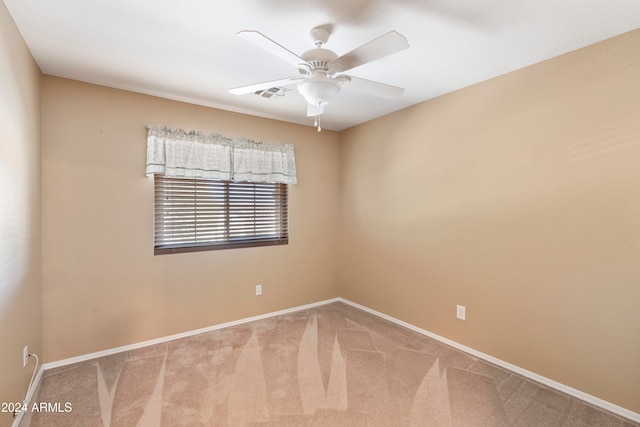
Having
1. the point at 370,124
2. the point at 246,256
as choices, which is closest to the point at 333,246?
the point at 246,256

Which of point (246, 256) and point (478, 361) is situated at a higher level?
point (246, 256)

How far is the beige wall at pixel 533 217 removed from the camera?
1.88 metres

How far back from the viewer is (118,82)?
251 cm

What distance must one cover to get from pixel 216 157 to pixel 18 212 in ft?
5.24

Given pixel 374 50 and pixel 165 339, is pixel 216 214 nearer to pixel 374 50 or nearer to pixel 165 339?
pixel 165 339

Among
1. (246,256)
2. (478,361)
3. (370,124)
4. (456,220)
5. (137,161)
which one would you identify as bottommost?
(478,361)

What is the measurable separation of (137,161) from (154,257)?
2.95 ft

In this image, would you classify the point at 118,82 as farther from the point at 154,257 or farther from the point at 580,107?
the point at 580,107

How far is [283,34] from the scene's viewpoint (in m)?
1.85

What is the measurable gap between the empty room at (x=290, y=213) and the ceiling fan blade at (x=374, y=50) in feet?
0.06

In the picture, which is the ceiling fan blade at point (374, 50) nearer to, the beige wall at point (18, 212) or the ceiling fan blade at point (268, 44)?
the ceiling fan blade at point (268, 44)

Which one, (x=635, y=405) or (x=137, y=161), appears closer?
(x=635, y=405)

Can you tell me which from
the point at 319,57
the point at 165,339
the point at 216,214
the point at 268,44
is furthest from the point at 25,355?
the point at 319,57

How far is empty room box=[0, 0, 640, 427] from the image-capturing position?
1761 mm
